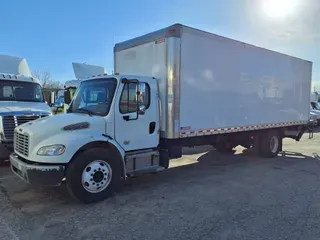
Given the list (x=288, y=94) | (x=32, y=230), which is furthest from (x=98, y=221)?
(x=288, y=94)

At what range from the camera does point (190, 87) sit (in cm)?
636

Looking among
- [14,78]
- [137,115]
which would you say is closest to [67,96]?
[137,115]

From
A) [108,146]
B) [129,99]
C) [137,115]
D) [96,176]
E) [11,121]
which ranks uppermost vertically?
[129,99]

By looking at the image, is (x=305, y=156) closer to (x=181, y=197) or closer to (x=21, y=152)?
(x=181, y=197)

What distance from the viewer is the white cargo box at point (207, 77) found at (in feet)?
19.9

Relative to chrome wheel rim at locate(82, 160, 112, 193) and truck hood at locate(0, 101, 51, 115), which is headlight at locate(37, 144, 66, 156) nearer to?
chrome wheel rim at locate(82, 160, 112, 193)

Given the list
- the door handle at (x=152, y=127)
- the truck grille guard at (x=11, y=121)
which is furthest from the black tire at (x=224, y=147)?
the truck grille guard at (x=11, y=121)

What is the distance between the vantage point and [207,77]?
679 cm

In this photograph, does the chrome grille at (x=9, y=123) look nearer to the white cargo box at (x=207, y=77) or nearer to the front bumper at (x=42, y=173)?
the white cargo box at (x=207, y=77)

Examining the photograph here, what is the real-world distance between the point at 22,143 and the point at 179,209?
120 inches

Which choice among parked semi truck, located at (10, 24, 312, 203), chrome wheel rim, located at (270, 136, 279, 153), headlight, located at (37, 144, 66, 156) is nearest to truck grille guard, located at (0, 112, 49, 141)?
parked semi truck, located at (10, 24, 312, 203)

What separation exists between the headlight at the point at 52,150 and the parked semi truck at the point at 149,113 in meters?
0.02

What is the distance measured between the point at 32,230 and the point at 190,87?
4145 mm

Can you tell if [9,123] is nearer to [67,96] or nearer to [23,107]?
[23,107]
